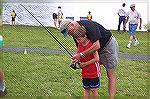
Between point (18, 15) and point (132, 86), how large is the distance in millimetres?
2825

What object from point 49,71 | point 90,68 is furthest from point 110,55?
point 49,71

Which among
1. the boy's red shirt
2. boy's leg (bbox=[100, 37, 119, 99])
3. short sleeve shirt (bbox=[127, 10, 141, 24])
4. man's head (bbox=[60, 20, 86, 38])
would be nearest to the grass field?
boy's leg (bbox=[100, 37, 119, 99])

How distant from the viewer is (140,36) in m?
14.4

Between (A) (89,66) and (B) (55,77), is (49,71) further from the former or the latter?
(A) (89,66)

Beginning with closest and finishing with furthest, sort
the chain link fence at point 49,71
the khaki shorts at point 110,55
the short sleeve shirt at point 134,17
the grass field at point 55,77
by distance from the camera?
the khaki shorts at point 110,55 < the grass field at point 55,77 < the chain link fence at point 49,71 < the short sleeve shirt at point 134,17

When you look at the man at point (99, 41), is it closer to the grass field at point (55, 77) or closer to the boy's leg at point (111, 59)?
the boy's leg at point (111, 59)

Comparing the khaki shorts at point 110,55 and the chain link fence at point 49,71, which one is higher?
the khaki shorts at point 110,55

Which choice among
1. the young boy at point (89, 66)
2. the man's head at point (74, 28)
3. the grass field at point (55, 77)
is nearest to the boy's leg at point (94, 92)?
the young boy at point (89, 66)

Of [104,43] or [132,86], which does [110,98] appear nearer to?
[104,43]

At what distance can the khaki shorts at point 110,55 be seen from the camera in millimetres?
4957

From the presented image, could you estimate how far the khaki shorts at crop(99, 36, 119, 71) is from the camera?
496cm

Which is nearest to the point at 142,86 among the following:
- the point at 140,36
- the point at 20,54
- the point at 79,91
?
the point at 79,91

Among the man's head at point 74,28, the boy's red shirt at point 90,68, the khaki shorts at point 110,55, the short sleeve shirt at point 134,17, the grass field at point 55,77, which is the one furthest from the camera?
the short sleeve shirt at point 134,17

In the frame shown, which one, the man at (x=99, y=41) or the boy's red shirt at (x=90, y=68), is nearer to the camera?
the man at (x=99, y=41)
